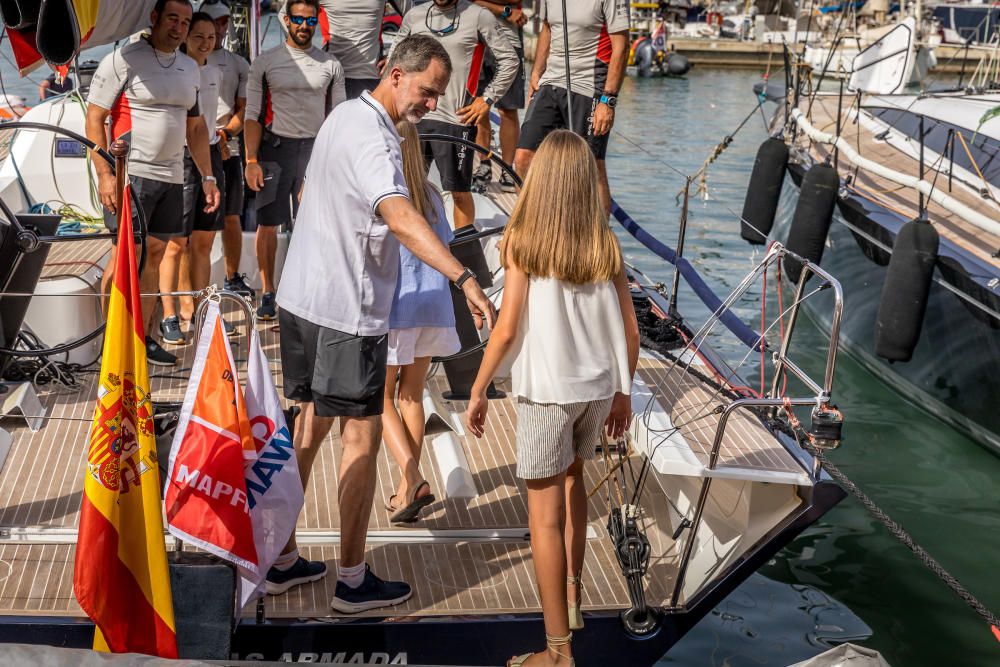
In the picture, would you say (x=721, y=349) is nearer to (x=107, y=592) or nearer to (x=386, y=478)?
(x=386, y=478)

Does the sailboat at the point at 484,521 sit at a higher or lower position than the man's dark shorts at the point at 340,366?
lower

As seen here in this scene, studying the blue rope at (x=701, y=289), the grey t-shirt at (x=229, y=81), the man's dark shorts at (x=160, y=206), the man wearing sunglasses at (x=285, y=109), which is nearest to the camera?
the blue rope at (x=701, y=289)

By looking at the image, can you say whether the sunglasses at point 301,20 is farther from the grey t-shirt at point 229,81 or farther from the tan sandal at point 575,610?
the tan sandal at point 575,610

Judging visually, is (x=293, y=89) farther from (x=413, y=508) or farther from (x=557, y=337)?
(x=557, y=337)

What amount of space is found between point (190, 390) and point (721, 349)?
5988 mm

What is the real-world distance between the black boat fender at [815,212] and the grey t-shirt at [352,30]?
3.23 meters

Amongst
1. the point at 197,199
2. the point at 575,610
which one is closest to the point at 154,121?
the point at 197,199

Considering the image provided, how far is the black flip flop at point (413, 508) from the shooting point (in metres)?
3.46

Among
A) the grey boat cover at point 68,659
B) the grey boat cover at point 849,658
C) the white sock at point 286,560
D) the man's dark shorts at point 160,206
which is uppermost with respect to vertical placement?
the man's dark shorts at point 160,206

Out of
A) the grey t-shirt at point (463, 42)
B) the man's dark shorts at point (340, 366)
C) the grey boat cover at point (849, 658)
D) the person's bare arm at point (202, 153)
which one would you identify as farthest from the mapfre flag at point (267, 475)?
the grey t-shirt at point (463, 42)

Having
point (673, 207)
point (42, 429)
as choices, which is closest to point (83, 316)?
point (42, 429)

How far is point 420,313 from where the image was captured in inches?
136

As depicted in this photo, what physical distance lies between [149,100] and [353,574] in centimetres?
240

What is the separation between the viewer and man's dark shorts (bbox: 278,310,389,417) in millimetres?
2896
